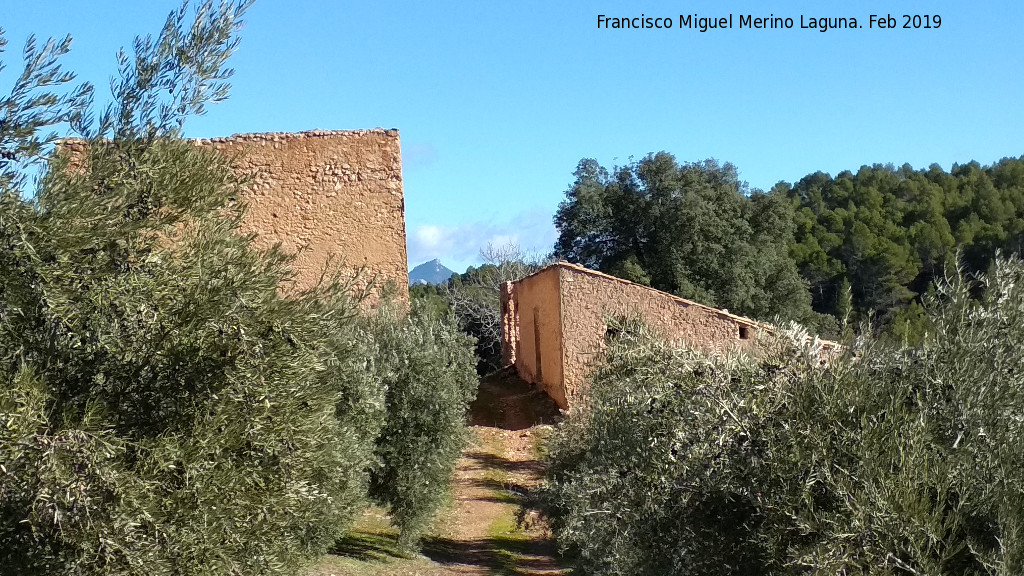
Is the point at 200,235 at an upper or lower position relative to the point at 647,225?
lower

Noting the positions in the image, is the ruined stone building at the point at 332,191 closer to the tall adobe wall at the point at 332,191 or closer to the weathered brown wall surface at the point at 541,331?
the tall adobe wall at the point at 332,191

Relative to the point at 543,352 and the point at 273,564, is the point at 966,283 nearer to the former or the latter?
the point at 273,564

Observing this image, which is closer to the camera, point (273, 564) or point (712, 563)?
A: point (712, 563)

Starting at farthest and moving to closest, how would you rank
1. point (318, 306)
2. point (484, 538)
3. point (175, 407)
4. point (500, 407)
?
point (500, 407)
point (484, 538)
point (318, 306)
point (175, 407)

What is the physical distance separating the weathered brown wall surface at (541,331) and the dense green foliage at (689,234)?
41.2 feet

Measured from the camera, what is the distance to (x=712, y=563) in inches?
237

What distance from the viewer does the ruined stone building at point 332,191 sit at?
17.7m

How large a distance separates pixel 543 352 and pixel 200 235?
18.7 meters

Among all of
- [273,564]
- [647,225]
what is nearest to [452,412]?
[273,564]

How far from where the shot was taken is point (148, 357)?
18.1ft

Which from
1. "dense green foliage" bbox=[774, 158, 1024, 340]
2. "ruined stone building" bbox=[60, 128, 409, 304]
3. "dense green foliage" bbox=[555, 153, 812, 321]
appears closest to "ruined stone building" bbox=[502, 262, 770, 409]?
"ruined stone building" bbox=[60, 128, 409, 304]

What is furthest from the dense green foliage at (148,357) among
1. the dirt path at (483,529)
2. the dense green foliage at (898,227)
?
the dense green foliage at (898,227)

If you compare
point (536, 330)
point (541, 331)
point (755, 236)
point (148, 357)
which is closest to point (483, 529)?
point (541, 331)

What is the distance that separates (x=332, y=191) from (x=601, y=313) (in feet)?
23.4
